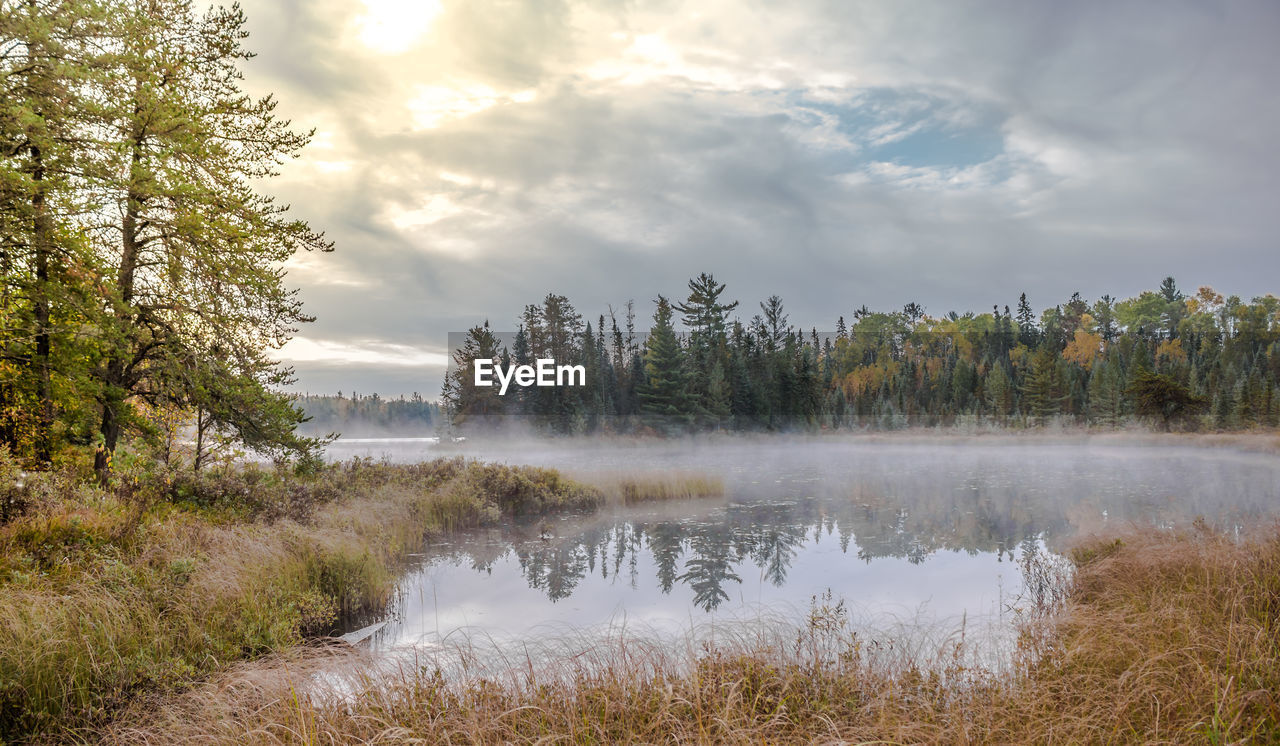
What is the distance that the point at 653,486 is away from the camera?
79.8 ft

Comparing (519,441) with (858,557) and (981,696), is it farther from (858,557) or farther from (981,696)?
(981,696)

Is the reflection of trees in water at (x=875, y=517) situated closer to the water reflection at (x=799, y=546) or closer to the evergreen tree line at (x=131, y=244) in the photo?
the water reflection at (x=799, y=546)

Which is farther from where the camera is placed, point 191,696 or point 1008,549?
point 1008,549

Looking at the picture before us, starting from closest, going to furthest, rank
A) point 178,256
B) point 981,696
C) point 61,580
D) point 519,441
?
point 981,696
point 61,580
point 178,256
point 519,441

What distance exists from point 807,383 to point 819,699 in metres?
60.8

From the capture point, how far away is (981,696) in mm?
5730

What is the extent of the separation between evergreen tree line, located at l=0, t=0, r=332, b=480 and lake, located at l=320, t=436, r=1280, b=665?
6.74m

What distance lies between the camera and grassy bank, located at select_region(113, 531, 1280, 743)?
4930 millimetres

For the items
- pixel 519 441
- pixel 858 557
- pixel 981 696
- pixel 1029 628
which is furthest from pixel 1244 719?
pixel 519 441

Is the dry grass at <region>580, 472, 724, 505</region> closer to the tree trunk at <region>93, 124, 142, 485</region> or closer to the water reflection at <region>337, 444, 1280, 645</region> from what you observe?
the water reflection at <region>337, 444, 1280, 645</region>

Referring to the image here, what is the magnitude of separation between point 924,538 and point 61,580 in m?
17.4

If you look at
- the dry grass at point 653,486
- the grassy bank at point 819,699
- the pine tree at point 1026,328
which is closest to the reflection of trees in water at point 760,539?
the dry grass at point 653,486

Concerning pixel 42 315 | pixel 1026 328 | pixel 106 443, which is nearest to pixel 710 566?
pixel 106 443

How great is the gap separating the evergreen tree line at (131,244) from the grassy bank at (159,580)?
2.00 m
